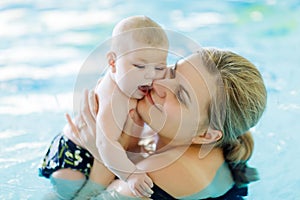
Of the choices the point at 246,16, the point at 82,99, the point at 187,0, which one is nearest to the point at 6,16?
the point at 187,0

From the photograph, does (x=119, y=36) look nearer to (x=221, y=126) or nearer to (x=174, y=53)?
(x=174, y=53)

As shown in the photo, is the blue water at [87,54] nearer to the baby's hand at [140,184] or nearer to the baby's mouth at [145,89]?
the baby's hand at [140,184]

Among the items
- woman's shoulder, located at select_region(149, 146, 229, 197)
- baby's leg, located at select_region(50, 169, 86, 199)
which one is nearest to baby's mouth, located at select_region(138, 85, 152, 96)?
woman's shoulder, located at select_region(149, 146, 229, 197)

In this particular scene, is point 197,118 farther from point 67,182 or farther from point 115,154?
point 67,182

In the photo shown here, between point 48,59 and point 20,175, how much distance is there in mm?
1218

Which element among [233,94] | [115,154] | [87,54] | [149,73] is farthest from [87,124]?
[87,54]

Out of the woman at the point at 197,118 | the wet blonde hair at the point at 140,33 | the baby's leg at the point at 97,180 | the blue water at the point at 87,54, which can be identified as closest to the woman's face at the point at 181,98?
the woman at the point at 197,118

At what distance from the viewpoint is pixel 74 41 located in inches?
148

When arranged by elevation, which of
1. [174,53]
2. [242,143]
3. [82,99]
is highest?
[174,53]

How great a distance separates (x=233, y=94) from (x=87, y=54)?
179 centimetres

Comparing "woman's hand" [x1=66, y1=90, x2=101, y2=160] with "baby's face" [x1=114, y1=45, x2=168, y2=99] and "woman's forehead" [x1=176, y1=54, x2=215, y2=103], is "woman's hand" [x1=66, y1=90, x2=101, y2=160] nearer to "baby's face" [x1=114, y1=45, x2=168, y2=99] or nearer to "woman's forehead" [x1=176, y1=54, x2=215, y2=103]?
"baby's face" [x1=114, y1=45, x2=168, y2=99]

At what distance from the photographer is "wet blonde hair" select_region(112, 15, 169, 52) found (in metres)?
1.85

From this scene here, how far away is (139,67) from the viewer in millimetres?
1880

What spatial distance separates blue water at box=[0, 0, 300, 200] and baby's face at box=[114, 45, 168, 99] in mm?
554
